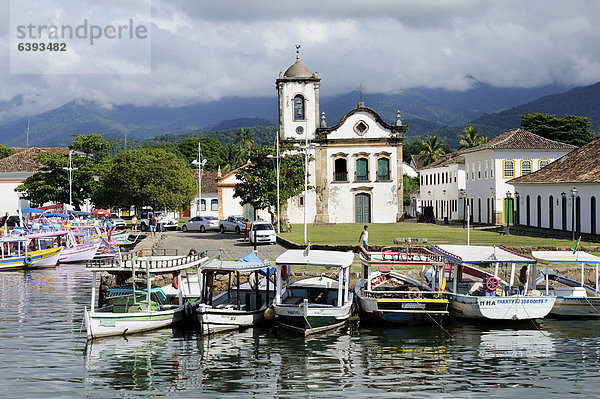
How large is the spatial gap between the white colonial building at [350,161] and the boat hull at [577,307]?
44225 millimetres

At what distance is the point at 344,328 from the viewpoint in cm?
2244

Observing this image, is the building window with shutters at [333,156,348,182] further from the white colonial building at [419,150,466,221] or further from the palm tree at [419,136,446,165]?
the palm tree at [419,136,446,165]

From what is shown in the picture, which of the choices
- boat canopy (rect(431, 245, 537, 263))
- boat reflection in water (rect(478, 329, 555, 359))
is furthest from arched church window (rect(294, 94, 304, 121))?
boat reflection in water (rect(478, 329, 555, 359))

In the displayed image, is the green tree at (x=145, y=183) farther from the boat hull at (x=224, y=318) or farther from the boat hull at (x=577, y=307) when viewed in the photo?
the boat hull at (x=577, y=307)

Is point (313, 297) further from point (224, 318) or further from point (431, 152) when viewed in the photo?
point (431, 152)

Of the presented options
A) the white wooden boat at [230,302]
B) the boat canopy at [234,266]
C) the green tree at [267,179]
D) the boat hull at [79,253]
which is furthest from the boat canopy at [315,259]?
the green tree at [267,179]

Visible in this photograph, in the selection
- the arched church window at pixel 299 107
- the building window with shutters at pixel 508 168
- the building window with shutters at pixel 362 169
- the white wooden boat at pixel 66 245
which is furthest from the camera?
the arched church window at pixel 299 107

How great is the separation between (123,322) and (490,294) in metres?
10.9

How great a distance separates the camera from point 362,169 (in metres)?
68.5

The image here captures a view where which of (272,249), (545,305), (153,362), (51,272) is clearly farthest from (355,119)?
(153,362)

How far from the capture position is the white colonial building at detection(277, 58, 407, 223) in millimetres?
68062

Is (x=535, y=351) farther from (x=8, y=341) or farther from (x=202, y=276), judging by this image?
(x=8, y=341)

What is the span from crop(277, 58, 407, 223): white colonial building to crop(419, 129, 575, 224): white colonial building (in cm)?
693

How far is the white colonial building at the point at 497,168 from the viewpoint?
202 ft
